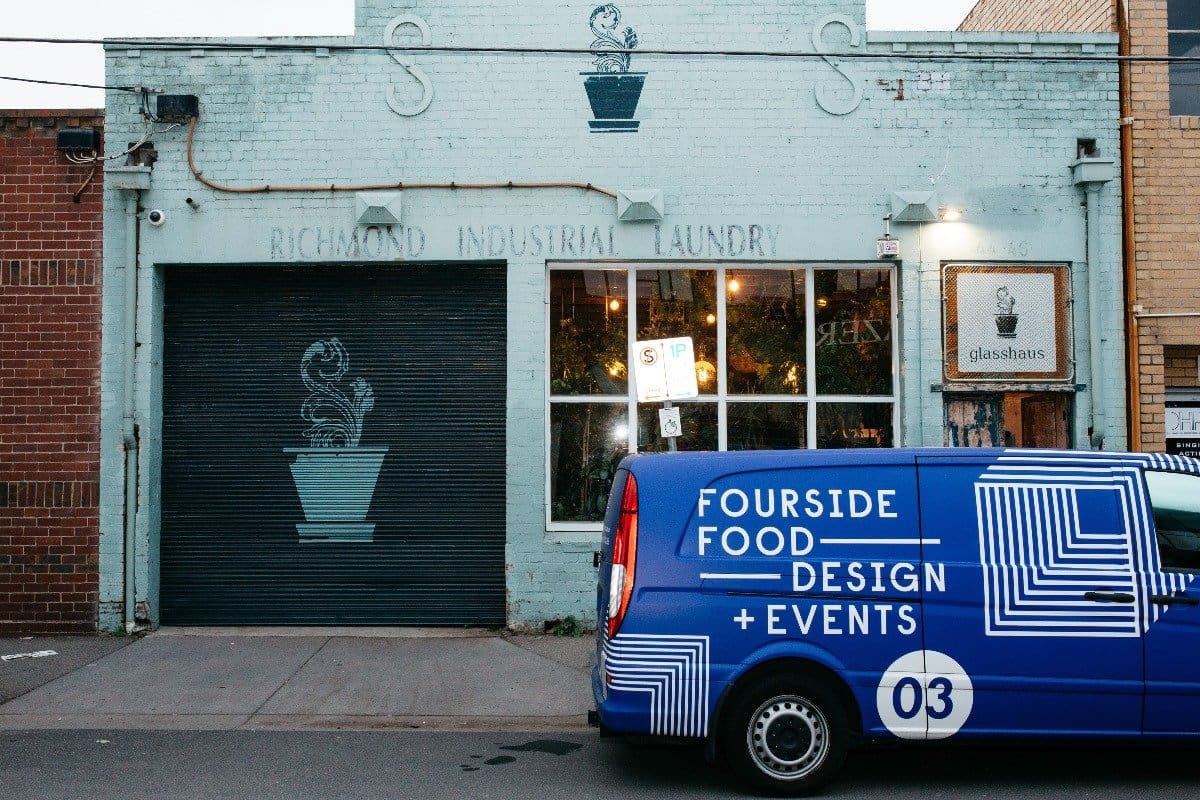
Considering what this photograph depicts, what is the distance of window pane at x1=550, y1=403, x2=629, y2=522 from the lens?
10.2 meters

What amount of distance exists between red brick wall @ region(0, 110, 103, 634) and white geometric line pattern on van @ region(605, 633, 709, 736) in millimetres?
6564

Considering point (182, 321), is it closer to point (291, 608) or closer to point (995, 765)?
point (291, 608)

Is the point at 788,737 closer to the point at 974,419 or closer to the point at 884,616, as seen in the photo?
the point at 884,616

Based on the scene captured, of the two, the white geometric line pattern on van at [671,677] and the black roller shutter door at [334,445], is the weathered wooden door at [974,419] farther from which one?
the white geometric line pattern on van at [671,677]

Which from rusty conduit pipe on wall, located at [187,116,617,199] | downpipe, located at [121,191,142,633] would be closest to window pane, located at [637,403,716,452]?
rusty conduit pipe on wall, located at [187,116,617,199]

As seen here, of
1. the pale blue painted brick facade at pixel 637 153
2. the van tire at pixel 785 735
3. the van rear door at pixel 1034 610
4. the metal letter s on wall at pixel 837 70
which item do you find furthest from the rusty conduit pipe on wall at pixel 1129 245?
the van tire at pixel 785 735

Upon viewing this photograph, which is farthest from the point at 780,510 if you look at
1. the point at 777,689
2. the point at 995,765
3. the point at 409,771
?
the point at 409,771

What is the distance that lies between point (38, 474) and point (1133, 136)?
11.1m

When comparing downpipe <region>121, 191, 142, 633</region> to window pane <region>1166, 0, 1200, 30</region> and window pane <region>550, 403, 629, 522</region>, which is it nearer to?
window pane <region>550, 403, 629, 522</region>

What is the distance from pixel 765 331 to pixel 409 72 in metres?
4.33

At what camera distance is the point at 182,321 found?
10344 millimetres

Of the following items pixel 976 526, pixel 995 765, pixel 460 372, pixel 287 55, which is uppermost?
pixel 287 55

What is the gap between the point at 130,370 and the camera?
998 cm

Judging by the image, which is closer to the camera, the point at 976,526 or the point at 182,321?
the point at 976,526
